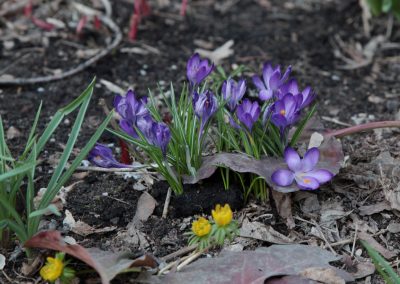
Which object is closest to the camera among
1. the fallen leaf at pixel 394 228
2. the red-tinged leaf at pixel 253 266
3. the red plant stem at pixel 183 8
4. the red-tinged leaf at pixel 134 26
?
the red-tinged leaf at pixel 253 266

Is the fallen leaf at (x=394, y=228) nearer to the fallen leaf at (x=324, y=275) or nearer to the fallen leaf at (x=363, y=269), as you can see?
the fallen leaf at (x=363, y=269)

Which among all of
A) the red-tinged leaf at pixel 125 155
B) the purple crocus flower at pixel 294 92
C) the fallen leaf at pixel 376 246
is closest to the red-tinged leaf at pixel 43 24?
the red-tinged leaf at pixel 125 155

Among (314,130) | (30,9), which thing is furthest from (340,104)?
(30,9)

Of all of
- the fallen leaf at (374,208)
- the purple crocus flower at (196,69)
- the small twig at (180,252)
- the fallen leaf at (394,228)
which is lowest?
the fallen leaf at (394,228)

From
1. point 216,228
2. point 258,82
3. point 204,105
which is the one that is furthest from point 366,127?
point 216,228

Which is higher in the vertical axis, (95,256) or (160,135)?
(160,135)

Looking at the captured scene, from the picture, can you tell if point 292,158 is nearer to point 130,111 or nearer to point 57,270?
point 130,111

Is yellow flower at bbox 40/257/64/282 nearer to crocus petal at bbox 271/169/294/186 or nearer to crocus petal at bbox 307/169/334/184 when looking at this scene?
crocus petal at bbox 271/169/294/186
